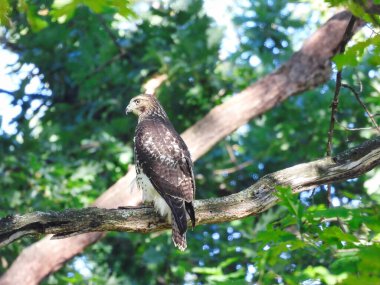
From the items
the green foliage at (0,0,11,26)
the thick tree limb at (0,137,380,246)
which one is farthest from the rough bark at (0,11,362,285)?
the green foliage at (0,0,11,26)

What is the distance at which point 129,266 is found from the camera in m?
11.4

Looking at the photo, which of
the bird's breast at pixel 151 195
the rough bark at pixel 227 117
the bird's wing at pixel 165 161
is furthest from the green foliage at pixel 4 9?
the rough bark at pixel 227 117

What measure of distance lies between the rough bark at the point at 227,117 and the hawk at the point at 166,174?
239 centimetres

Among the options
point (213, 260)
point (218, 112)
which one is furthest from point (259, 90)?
point (213, 260)

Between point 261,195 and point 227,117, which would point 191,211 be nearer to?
point 261,195

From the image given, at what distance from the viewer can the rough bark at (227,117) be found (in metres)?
8.56

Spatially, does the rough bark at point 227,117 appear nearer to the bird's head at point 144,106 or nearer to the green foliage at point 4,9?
the bird's head at point 144,106

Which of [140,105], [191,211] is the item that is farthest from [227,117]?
[191,211]

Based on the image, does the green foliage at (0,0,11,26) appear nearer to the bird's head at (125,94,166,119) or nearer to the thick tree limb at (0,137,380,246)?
the thick tree limb at (0,137,380,246)

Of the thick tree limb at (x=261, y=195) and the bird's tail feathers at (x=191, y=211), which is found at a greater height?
the thick tree limb at (x=261, y=195)

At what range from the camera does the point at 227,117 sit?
928 centimetres

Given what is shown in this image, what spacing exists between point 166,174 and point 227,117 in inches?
139

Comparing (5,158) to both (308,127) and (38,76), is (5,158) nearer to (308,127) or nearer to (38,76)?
(38,76)

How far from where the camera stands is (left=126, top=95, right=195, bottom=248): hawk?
17.6 ft
